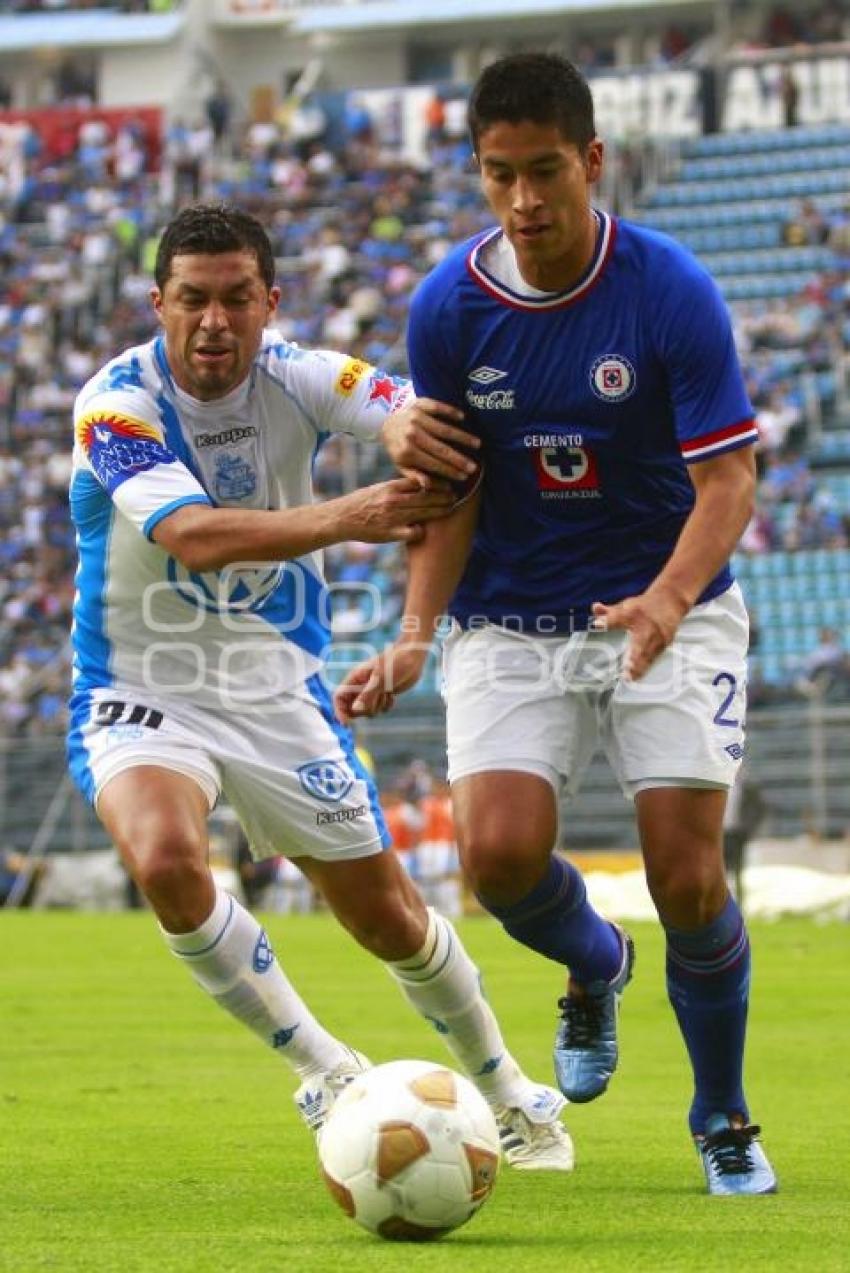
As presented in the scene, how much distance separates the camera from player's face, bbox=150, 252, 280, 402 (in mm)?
7277

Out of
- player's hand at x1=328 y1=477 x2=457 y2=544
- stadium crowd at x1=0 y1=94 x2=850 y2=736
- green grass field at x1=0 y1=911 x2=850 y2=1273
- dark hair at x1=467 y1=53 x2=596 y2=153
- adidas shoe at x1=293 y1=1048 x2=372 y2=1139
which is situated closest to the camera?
green grass field at x1=0 y1=911 x2=850 y2=1273

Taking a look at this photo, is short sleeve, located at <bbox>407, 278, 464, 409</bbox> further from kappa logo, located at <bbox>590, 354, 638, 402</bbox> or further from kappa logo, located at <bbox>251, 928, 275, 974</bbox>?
kappa logo, located at <bbox>251, 928, 275, 974</bbox>

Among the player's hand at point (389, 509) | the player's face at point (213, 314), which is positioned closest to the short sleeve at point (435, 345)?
the player's hand at point (389, 509)

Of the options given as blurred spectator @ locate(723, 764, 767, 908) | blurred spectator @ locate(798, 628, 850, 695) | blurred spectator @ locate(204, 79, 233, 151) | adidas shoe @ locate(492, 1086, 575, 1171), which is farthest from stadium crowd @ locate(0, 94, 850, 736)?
adidas shoe @ locate(492, 1086, 575, 1171)

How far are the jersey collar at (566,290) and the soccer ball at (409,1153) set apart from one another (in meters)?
2.10

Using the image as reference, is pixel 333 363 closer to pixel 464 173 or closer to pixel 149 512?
pixel 149 512

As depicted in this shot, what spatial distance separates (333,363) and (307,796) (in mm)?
1328

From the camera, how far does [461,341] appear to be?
6816 mm

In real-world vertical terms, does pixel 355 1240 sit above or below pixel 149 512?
below

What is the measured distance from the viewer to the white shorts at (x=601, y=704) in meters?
6.73

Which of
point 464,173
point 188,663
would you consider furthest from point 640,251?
point 464,173

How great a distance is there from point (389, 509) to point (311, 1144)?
2.35m

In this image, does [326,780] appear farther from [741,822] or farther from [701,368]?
[741,822]

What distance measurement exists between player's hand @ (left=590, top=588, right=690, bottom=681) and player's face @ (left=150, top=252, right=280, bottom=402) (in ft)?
6.05
